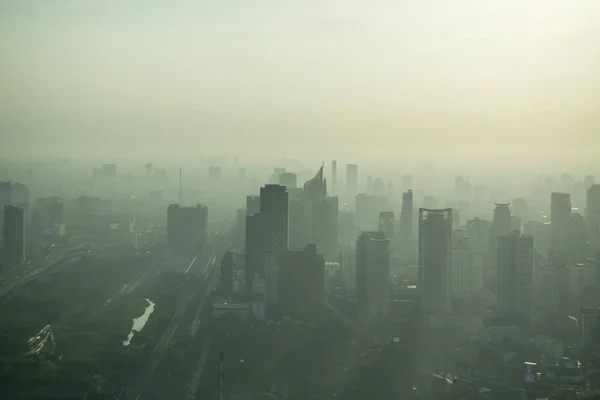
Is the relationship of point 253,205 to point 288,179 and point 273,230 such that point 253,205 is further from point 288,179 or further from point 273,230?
point 273,230

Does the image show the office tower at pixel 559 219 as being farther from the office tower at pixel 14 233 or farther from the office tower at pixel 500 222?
the office tower at pixel 14 233

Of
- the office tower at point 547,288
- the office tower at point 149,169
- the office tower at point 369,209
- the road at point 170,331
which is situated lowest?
the road at point 170,331

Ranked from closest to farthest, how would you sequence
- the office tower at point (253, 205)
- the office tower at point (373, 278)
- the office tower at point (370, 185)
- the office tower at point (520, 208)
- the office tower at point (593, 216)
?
the office tower at point (373, 278), the office tower at point (593, 216), the office tower at point (253, 205), the office tower at point (520, 208), the office tower at point (370, 185)

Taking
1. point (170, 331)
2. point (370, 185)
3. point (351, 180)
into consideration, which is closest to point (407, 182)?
point (370, 185)

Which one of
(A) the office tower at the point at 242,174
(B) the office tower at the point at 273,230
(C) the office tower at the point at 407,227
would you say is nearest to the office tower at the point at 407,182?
(A) the office tower at the point at 242,174

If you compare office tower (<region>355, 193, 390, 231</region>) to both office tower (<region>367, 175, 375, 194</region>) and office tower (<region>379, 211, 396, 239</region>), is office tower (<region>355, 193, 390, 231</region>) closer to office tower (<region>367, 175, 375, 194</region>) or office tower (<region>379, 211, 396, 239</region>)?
office tower (<region>379, 211, 396, 239</region>)

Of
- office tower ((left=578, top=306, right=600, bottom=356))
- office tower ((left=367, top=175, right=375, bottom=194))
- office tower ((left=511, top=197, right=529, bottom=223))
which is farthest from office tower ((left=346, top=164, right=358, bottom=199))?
office tower ((left=578, top=306, right=600, bottom=356))

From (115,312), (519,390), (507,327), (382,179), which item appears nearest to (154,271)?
(115,312)
